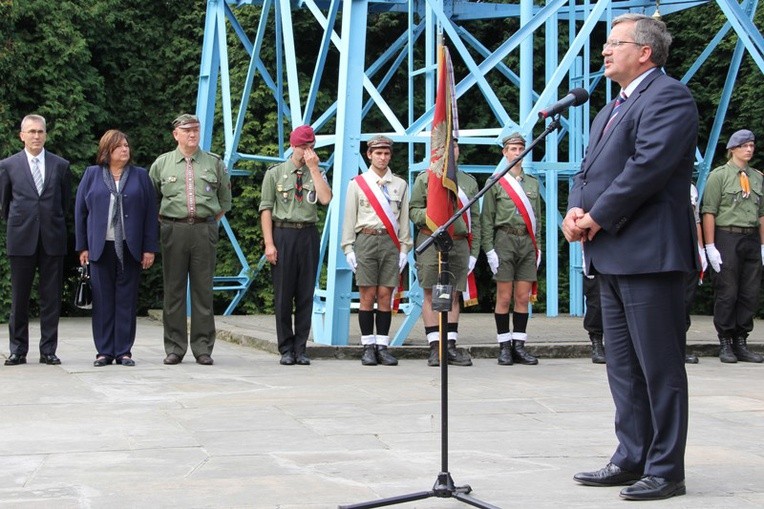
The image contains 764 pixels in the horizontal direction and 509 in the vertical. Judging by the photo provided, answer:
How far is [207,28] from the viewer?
46.6 ft

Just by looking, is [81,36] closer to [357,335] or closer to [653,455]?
[357,335]

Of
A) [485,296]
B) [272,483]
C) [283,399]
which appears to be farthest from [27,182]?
[485,296]

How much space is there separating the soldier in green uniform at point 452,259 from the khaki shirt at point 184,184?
1.55m

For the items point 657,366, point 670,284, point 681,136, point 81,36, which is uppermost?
point 81,36

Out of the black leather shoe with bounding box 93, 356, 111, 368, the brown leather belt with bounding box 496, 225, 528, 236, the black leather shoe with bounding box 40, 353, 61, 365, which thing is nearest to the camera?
the black leather shoe with bounding box 93, 356, 111, 368

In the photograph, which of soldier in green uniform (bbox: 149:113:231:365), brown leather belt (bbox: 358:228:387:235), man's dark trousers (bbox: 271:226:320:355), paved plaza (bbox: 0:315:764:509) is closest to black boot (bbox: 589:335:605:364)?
paved plaza (bbox: 0:315:764:509)

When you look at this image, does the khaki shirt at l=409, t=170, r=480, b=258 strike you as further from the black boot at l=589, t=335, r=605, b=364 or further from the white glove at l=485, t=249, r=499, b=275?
the black boot at l=589, t=335, r=605, b=364

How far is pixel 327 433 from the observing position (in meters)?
6.48

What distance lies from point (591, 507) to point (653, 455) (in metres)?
0.41

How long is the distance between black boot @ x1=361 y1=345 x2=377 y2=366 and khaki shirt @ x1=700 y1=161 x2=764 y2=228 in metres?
3.20

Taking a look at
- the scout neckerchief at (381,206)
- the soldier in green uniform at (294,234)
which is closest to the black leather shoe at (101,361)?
the soldier in green uniform at (294,234)

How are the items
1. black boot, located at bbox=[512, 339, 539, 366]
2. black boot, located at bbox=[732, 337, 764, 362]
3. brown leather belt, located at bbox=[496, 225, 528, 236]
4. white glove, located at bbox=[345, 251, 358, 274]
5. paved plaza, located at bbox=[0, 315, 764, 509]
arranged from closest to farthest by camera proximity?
paved plaza, located at bbox=[0, 315, 764, 509], white glove, located at bbox=[345, 251, 358, 274], brown leather belt, located at bbox=[496, 225, 528, 236], black boot, located at bbox=[512, 339, 539, 366], black boot, located at bbox=[732, 337, 764, 362]

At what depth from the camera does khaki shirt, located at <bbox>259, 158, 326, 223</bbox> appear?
9844 millimetres

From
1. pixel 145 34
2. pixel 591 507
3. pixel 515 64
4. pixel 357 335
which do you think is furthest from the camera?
pixel 515 64
